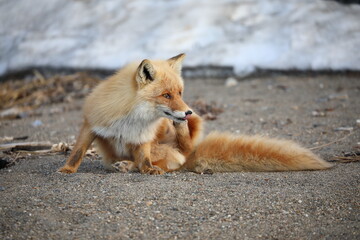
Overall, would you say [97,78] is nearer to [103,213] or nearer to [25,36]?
[25,36]

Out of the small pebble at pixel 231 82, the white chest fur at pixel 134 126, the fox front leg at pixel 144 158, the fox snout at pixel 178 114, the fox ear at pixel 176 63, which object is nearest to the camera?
the fox snout at pixel 178 114

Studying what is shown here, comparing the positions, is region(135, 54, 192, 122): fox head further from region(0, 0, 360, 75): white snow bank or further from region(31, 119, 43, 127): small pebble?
region(0, 0, 360, 75): white snow bank

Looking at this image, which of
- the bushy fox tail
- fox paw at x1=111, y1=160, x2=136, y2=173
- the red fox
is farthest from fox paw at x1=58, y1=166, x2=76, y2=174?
the bushy fox tail

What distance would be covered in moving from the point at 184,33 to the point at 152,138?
199 inches

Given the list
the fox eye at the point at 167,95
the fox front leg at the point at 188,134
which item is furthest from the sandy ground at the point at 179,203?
the fox eye at the point at 167,95

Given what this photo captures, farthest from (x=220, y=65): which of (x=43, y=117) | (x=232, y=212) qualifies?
(x=232, y=212)

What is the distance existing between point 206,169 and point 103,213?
4.15 feet

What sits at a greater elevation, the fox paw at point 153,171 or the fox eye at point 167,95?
the fox eye at point 167,95

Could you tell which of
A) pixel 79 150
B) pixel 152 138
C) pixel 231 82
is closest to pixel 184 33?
pixel 231 82

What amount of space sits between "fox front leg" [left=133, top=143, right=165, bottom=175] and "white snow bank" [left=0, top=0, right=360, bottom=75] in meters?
4.44

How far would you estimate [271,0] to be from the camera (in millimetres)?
9117

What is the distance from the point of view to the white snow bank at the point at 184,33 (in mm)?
8156

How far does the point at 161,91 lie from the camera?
12.8 ft

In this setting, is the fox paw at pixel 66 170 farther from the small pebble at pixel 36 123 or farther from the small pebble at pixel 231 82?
the small pebble at pixel 231 82
